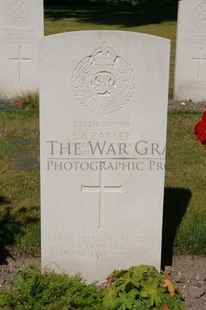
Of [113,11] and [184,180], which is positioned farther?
[113,11]

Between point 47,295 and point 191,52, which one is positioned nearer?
point 47,295

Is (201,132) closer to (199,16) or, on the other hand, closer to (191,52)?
(199,16)

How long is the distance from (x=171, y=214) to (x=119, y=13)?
2069 centimetres

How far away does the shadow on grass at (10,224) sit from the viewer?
4.71 meters

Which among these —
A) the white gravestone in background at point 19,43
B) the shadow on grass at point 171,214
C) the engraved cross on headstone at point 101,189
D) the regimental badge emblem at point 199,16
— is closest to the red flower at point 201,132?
the engraved cross on headstone at point 101,189

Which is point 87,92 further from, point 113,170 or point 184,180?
point 184,180

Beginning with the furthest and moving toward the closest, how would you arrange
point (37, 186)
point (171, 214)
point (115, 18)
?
point (115, 18) < point (37, 186) < point (171, 214)

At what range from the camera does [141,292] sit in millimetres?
3748

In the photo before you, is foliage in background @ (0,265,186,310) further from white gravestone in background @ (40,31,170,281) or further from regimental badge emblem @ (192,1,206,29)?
regimental badge emblem @ (192,1,206,29)

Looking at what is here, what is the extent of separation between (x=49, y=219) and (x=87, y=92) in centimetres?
86

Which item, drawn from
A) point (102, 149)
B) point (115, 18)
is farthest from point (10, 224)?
point (115, 18)

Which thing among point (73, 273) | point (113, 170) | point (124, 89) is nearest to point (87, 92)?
point (124, 89)

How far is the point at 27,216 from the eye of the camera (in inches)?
203

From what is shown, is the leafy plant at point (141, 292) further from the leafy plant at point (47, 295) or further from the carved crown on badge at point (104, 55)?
the carved crown on badge at point (104, 55)
